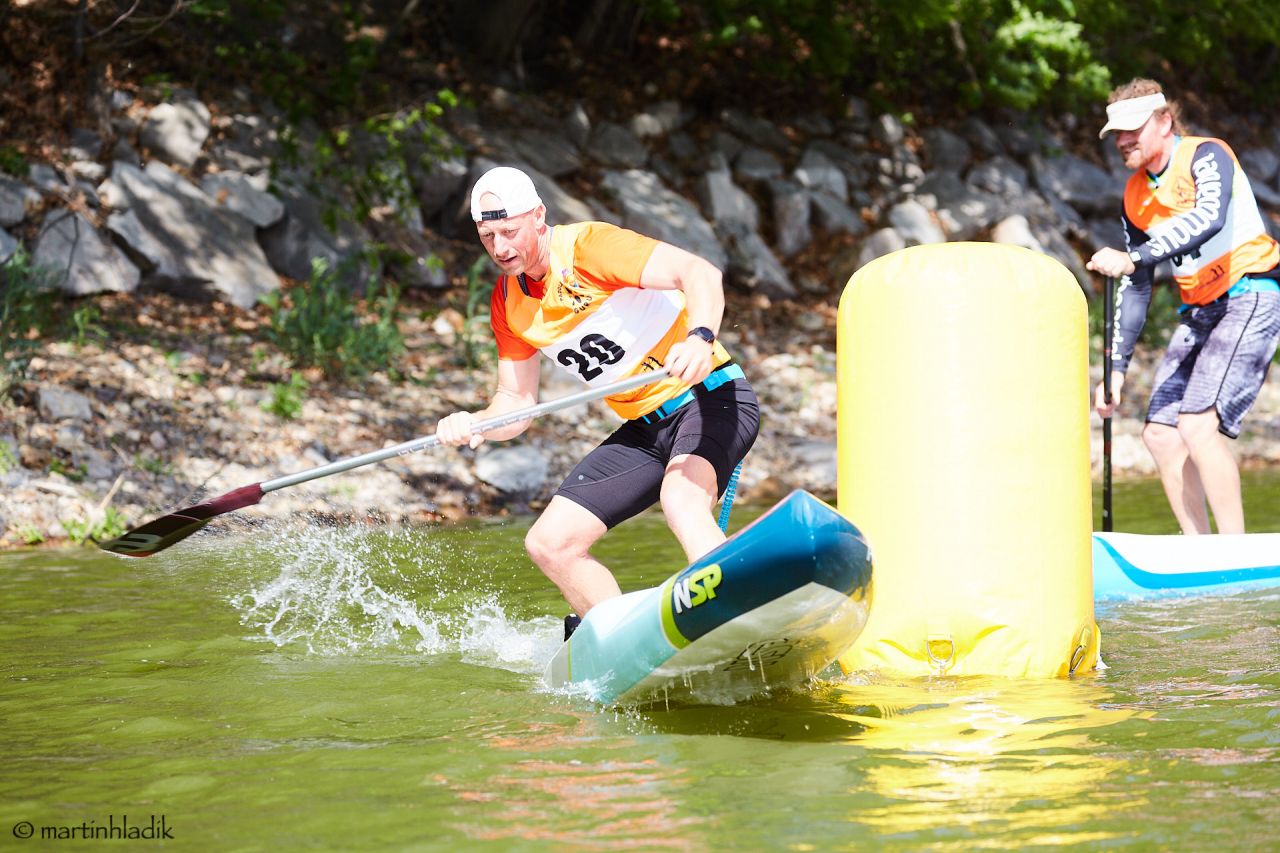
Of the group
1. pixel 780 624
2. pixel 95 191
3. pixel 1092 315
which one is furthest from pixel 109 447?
pixel 1092 315

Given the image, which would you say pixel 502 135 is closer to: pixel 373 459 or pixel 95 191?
pixel 95 191

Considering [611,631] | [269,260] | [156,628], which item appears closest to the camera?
[611,631]

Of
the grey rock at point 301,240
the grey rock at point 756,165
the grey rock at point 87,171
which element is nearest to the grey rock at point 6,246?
the grey rock at point 87,171

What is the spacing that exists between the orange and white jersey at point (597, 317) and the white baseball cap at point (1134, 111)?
2.41 metres

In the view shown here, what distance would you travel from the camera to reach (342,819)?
3225mm

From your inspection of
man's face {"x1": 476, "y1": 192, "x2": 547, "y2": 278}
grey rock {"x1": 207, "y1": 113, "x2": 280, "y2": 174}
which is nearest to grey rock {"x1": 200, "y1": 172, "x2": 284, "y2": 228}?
grey rock {"x1": 207, "y1": 113, "x2": 280, "y2": 174}

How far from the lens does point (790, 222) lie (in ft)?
46.7

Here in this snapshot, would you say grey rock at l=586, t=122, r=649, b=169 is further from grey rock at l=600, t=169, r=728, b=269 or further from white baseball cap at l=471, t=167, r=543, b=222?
white baseball cap at l=471, t=167, r=543, b=222

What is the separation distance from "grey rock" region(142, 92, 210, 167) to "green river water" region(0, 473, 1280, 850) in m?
6.41

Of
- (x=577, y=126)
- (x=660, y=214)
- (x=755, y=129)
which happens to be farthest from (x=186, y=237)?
(x=755, y=129)

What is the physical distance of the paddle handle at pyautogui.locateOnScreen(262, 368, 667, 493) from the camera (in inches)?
171

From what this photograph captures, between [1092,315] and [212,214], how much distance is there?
7.61m

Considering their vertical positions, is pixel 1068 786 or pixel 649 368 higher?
pixel 649 368

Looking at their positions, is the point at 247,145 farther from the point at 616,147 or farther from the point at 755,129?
the point at 755,129
